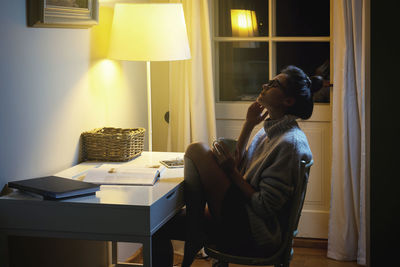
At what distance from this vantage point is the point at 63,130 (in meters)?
2.46

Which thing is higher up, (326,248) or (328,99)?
(328,99)

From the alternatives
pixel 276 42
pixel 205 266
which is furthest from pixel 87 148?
pixel 276 42

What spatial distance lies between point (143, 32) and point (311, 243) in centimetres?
170

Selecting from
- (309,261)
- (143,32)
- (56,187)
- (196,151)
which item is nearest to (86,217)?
(56,187)

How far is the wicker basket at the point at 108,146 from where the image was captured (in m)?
2.58

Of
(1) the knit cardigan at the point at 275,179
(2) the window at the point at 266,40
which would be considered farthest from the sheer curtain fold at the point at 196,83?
(1) the knit cardigan at the point at 275,179

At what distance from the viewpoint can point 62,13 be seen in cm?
231

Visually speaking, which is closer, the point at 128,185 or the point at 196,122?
the point at 128,185

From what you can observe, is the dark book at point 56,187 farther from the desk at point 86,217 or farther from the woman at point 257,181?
the woman at point 257,181

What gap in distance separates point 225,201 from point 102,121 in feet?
3.28

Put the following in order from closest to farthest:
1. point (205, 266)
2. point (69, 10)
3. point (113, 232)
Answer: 1. point (113, 232)
2. point (69, 10)
3. point (205, 266)

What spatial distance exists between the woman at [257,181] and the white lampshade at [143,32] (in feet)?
2.10
